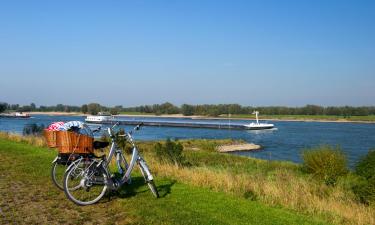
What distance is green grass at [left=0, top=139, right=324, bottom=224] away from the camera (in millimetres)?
6230

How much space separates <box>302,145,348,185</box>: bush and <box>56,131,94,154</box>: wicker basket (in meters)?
14.8

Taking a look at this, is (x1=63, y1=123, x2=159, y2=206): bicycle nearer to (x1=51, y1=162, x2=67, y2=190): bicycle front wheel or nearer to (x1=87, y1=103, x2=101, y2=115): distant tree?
(x1=51, y1=162, x2=67, y2=190): bicycle front wheel

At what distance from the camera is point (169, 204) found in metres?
7.12

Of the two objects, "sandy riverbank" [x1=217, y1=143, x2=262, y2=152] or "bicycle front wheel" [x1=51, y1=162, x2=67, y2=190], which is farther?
"sandy riverbank" [x1=217, y1=143, x2=262, y2=152]

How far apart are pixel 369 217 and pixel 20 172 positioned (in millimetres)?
7899

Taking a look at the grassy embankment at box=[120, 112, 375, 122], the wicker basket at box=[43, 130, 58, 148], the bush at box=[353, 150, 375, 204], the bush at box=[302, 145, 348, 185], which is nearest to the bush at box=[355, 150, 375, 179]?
the bush at box=[353, 150, 375, 204]

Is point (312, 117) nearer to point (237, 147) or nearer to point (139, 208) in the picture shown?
point (237, 147)

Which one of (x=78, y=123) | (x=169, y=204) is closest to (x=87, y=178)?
(x=78, y=123)

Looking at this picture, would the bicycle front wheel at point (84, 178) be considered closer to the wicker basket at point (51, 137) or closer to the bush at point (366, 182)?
the wicker basket at point (51, 137)

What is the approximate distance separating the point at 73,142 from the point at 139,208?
1.52 m

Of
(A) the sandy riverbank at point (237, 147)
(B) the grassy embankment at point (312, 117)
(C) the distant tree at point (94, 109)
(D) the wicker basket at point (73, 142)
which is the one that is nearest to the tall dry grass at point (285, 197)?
(D) the wicker basket at point (73, 142)

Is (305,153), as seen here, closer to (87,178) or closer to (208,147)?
(87,178)

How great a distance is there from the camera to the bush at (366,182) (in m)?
14.2

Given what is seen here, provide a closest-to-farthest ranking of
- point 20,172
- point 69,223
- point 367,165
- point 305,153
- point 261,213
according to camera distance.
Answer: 1. point 69,223
2. point 261,213
3. point 20,172
4. point 367,165
5. point 305,153
